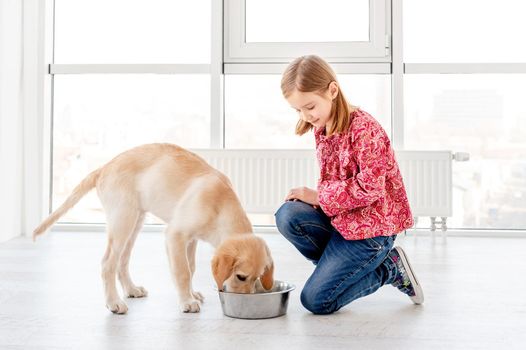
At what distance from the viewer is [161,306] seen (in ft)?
7.35

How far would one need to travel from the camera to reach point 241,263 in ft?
6.37

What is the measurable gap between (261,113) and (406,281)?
2.43 meters

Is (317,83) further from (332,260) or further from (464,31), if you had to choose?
(464,31)

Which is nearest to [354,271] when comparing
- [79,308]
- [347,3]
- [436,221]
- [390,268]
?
[390,268]

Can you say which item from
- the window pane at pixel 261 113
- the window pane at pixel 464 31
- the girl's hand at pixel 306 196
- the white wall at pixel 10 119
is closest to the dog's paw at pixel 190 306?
the girl's hand at pixel 306 196

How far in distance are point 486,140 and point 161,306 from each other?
293cm

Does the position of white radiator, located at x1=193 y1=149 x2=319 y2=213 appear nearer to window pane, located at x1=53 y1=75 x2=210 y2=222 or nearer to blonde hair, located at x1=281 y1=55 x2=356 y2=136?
window pane, located at x1=53 y1=75 x2=210 y2=222

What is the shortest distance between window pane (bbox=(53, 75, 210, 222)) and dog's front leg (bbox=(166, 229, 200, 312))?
240 centimetres

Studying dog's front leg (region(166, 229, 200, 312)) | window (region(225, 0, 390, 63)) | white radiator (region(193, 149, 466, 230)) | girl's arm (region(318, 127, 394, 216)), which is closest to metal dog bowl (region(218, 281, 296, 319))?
dog's front leg (region(166, 229, 200, 312))

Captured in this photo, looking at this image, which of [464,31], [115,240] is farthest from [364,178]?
[464,31]

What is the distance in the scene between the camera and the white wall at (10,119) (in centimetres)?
398

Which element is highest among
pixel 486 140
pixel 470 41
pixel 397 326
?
pixel 470 41

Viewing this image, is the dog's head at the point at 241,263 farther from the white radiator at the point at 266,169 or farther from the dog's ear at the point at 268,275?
the white radiator at the point at 266,169

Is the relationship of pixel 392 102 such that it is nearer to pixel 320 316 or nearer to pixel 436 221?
pixel 436 221
